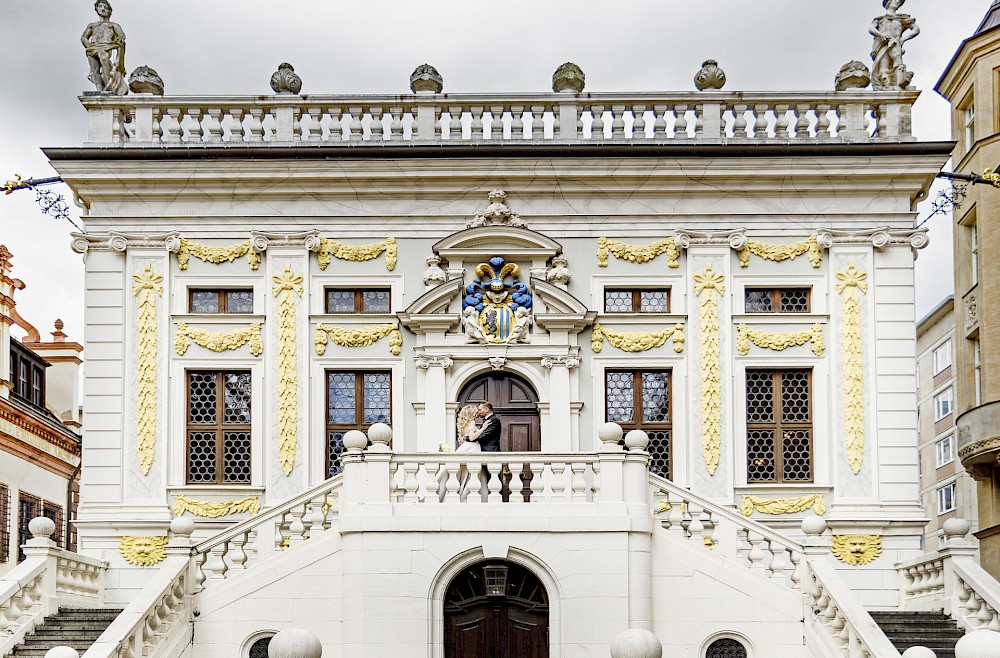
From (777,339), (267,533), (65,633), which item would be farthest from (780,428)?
(65,633)

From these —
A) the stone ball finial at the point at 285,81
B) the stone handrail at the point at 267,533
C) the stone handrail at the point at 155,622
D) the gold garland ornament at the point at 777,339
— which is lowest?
the stone handrail at the point at 155,622

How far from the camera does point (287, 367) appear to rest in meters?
25.0

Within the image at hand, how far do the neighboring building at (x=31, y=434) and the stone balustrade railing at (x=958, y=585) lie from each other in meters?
23.3

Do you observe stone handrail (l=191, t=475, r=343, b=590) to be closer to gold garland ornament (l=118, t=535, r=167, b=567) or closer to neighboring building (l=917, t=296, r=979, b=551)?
gold garland ornament (l=118, t=535, r=167, b=567)

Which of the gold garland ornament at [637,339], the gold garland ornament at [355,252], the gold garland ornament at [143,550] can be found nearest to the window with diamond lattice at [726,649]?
the gold garland ornament at [637,339]

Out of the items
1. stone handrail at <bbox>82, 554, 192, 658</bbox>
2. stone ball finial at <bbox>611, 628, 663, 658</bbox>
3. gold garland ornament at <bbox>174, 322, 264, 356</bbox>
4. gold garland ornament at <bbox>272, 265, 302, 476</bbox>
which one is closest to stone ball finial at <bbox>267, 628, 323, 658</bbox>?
stone ball finial at <bbox>611, 628, 663, 658</bbox>

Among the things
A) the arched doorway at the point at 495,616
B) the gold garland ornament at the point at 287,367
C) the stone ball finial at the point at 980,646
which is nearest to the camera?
the stone ball finial at the point at 980,646

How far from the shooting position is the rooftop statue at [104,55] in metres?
25.8

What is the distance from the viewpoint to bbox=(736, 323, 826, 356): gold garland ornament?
24969 millimetres

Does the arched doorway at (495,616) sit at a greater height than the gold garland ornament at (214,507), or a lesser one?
lesser

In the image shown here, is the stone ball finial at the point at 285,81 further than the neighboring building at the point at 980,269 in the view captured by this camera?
No

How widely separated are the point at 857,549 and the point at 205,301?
34.6 ft

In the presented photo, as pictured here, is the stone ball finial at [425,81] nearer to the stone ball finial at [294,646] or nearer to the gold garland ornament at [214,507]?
the gold garland ornament at [214,507]

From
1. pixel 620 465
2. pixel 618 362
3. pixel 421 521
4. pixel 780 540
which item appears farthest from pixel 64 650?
pixel 618 362
